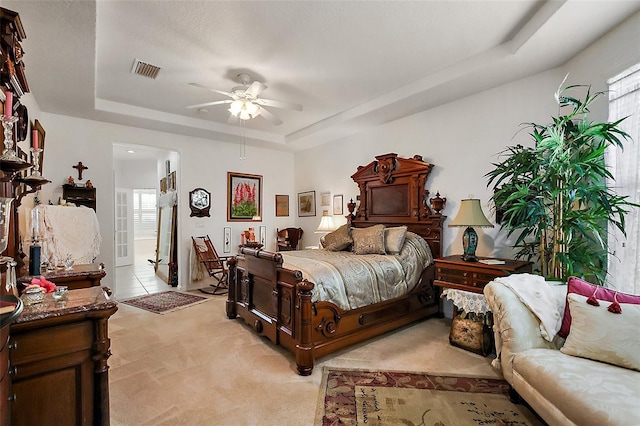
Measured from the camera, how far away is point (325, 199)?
19.2 ft

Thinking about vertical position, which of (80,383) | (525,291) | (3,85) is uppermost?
(3,85)

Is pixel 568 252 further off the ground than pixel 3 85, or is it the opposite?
pixel 3 85

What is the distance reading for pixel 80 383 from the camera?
1424 millimetres

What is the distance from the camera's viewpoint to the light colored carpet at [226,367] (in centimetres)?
202

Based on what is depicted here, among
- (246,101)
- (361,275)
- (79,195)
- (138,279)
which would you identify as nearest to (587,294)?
(361,275)

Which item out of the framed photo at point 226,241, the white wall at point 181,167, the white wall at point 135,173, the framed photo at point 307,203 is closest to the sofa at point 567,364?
the framed photo at point 307,203

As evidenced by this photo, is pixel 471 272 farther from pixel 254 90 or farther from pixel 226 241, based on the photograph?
pixel 226 241

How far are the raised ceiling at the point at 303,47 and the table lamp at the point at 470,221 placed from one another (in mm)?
1374

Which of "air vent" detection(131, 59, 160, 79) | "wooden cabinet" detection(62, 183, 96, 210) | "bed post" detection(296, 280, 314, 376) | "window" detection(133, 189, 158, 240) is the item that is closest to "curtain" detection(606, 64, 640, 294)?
"bed post" detection(296, 280, 314, 376)

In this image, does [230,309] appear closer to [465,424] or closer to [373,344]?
[373,344]

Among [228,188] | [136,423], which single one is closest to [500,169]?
[136,423]

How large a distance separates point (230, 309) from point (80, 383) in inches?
95.3

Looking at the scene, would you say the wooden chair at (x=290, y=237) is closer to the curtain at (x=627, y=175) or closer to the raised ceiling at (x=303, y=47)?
the raised ceiling at (x=303, y=47)

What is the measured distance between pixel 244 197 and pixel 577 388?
5502 mm
